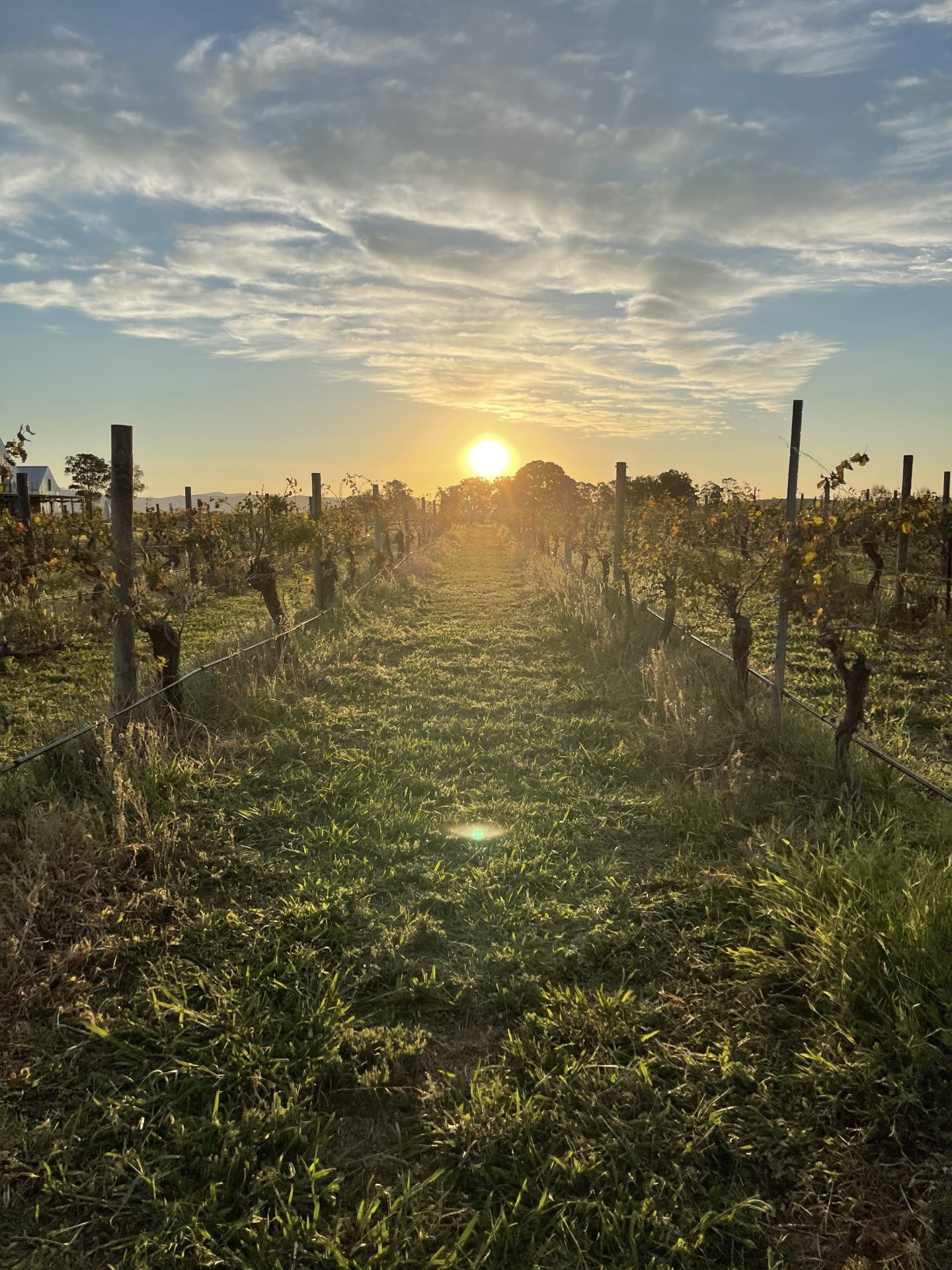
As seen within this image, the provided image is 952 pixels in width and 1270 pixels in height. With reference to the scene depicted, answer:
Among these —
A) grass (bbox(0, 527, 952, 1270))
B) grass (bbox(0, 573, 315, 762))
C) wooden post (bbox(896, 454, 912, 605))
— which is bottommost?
grass (bbox(0, 527, 952, 1270))

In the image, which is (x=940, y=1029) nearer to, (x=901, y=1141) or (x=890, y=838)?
(x=901, y=1141)

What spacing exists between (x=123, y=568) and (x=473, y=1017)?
3.90m

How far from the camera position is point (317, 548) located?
11109mm

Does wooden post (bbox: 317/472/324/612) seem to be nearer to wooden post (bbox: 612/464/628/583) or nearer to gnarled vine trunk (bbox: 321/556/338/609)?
gnarled vine trunk (bbox: 321/556/338/609)

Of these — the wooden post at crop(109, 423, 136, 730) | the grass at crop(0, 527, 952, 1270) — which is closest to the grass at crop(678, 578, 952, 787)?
the grass at crop(0, 527, 952, 1270)

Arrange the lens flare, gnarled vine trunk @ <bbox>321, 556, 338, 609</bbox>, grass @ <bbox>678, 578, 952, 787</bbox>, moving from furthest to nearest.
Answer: gnarled vine trunk @ <bbox>321, 556, 338, 609</bbox> → grass @ <bbox>678, 578, 952, 787</bbox> → the lens flare

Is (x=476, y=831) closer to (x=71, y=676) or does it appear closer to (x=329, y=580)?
(x=71, y=676)

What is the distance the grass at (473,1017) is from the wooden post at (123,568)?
26.6 inches

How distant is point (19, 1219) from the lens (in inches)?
82.9

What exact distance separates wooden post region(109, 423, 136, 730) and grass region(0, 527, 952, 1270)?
676mm

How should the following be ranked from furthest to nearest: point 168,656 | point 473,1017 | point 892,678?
point 892,678 < point 168,656 < point 473,1017

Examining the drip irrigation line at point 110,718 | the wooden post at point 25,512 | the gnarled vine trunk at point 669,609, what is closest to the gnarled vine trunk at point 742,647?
the gnarled vine trunk at point 669,609

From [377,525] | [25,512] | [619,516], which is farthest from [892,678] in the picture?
[377,525]

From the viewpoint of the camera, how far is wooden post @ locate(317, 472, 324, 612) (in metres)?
11.1
